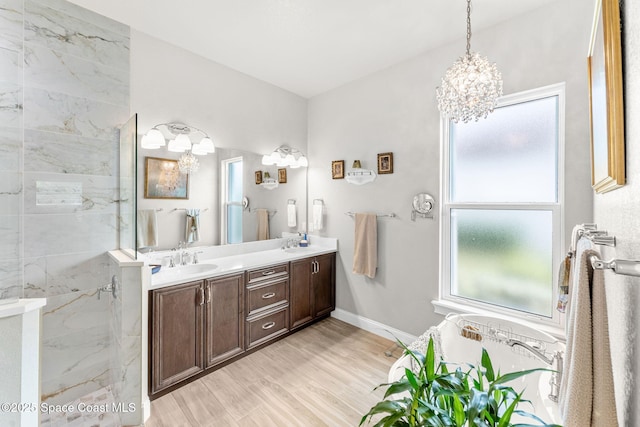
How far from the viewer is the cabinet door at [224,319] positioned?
2203 millimetres

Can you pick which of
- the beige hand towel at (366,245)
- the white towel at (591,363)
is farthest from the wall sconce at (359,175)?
the white towel at (591,363)

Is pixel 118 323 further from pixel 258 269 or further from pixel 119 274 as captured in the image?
pixel 258 269

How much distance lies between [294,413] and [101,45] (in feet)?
10.1

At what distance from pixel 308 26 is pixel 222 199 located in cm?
178

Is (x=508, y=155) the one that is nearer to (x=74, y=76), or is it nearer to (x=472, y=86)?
(x=472, y=86)

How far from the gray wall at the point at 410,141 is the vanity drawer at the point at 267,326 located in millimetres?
806

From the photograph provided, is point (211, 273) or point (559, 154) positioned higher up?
point (559, 154)

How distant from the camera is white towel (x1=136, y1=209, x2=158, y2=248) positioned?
2.28m

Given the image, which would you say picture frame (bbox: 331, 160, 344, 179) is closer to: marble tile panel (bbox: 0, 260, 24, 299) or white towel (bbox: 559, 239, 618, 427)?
white towel (bbox: 559, 239, 618, 427)

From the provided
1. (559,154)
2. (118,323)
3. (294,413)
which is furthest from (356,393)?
(559,154)

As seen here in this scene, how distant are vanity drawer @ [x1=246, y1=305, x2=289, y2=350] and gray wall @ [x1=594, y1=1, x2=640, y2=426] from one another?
237cm

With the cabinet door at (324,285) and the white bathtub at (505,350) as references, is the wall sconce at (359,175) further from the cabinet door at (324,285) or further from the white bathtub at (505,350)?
the white bathtub at (505,350)

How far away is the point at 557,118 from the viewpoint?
6.30ft

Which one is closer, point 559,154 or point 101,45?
point 559,154
